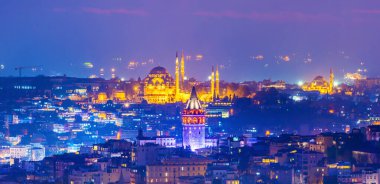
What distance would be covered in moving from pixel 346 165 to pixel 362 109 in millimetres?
22048

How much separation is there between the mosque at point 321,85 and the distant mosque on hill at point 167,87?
4204 millimetres

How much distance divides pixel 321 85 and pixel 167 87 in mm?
8292

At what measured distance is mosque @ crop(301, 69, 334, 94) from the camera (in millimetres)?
73625

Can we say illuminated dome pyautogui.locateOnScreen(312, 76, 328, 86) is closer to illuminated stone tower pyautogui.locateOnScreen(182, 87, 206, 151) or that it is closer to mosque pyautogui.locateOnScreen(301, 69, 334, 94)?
mosque pyautogui.locateOnScreen(301, 69, 334, 94)

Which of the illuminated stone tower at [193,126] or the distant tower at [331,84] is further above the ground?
the distant tower at [331,84]

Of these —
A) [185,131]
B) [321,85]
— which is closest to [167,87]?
[321,85]

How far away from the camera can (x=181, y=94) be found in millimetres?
68312

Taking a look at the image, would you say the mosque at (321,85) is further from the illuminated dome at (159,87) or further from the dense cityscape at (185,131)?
the illuminated dome at (159,87)

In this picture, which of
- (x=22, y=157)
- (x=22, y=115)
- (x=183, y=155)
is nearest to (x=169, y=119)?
(x=22, y=115)

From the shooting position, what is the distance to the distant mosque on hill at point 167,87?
67.6 metres

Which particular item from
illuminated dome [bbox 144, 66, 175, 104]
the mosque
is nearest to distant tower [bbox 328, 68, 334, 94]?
the mosque

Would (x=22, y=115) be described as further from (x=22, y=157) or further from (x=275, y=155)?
(x=275, y=155)

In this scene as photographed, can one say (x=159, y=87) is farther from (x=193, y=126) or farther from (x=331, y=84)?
(x=193, y=126)

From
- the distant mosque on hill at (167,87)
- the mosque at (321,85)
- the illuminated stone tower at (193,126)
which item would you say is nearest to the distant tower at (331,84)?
the mosque at (321,85)
